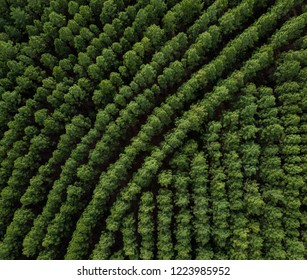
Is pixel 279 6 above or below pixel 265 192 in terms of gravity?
above

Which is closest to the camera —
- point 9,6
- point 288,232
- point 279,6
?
point 288,232

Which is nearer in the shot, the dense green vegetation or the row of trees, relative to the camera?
the dense green vegetation

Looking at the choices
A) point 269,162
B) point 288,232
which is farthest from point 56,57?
point 288,232

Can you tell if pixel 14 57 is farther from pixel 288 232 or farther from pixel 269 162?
pixel 288 232

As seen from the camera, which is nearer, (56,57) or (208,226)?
(208,226)

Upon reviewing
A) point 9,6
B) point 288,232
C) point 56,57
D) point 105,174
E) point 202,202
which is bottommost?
point 288,232

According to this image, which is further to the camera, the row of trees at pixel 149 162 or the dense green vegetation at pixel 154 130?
the row of trees at pixel 149 162

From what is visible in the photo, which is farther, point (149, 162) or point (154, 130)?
point (154, 130)

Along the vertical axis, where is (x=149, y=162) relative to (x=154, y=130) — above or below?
below
